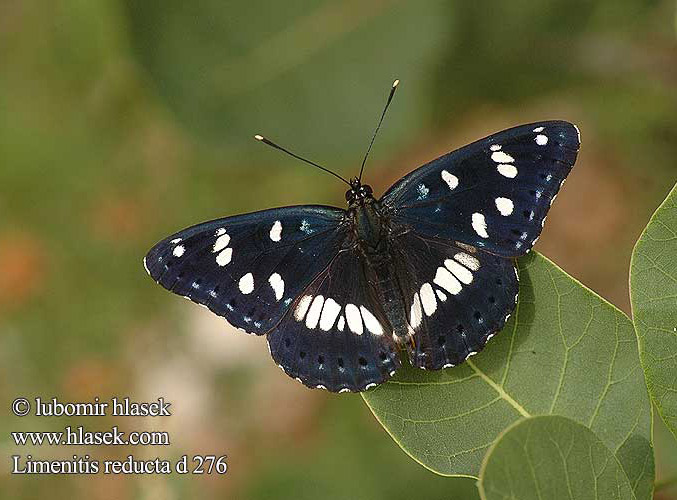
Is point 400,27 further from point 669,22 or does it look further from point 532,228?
point 532,228

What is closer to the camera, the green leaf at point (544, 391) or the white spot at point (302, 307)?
the green leaf at point (544, 391)

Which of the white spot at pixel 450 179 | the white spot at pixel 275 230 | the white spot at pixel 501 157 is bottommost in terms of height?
the white spot at pixel 501 157

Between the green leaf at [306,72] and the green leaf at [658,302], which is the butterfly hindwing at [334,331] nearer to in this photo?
the green leaf at [658,302]

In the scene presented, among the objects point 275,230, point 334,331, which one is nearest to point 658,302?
point 334,331

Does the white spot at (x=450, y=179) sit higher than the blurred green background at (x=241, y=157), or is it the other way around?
the blurred green background at (x=241, y=157)

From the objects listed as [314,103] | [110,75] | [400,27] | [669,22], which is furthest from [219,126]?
[669,22]

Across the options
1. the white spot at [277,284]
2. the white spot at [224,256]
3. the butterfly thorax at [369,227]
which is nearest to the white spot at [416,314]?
the butterfly thorax at [369,227]

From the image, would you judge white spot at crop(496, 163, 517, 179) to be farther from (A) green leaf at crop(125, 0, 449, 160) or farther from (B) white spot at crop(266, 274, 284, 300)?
(A) green leaf at crop(125, 0, 449, 160)

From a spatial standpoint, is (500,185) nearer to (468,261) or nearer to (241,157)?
(468,261)
